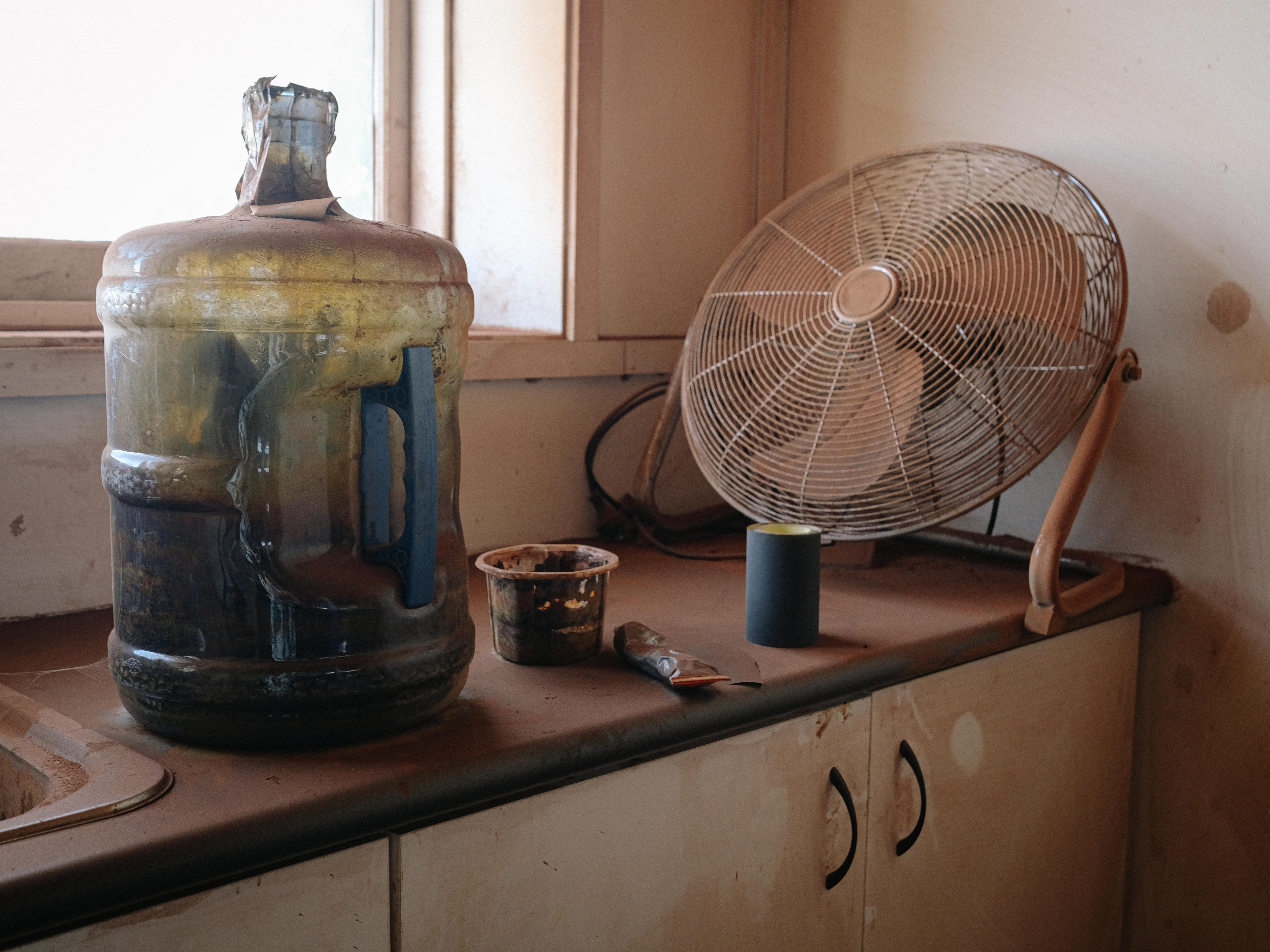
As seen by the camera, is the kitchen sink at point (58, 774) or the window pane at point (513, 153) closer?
the kitchen sink at point (58, 774)

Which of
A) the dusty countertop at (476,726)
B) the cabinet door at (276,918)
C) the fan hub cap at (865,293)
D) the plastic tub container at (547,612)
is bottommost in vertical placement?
the cabinet door at (276,918)

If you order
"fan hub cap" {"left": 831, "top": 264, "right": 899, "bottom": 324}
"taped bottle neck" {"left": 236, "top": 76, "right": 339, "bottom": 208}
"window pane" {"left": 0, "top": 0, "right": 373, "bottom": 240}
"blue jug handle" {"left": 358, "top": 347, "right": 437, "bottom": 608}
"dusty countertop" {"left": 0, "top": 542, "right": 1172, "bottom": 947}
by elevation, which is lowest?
"dusty countertop" {"left": 0, "top": 542, "right": 1172, "bottom": 947}

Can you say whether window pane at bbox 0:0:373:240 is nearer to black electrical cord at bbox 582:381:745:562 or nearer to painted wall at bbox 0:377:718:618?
painted wall at bbox 0:377:718:618

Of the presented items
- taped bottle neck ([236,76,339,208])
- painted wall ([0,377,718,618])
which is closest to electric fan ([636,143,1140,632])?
painted wall ([0,377,718,618])

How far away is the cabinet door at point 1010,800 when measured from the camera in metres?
1.23

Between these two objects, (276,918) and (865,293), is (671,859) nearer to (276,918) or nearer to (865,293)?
(276,918)

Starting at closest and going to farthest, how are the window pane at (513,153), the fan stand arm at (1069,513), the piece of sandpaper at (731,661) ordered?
the piece of sandpaper at (731,661) → the fan stand arm at (1069,513) → the window pane at (513,153)

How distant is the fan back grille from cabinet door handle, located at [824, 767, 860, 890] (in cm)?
37

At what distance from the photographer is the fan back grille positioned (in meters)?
1.37

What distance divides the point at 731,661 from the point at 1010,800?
1.66ft

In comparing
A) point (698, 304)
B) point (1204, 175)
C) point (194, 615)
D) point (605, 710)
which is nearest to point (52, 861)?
point (194, 615)

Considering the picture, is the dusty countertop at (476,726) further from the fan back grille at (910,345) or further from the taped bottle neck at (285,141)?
the taped bottle neck at (285,141)

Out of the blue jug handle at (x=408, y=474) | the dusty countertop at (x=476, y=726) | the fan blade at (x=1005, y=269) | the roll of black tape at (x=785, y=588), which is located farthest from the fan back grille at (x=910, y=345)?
the blue jug handle at (x=408, y=474)

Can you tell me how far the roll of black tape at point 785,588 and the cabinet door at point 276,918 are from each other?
51 centimetres
